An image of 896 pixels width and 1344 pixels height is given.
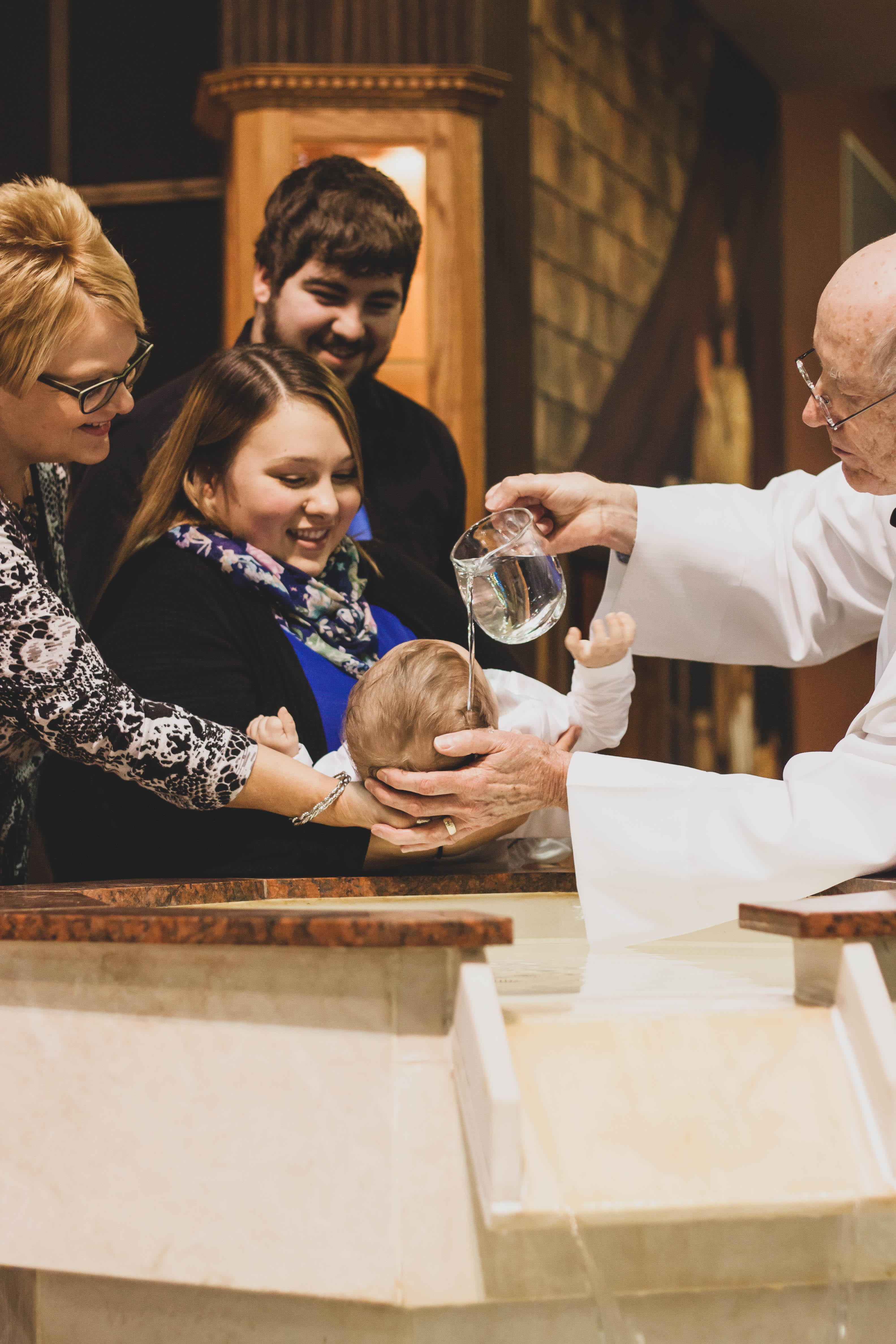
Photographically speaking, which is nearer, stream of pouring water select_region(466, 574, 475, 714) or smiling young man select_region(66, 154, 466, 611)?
stream of pouring water select_region(466, 574, 475, 714)

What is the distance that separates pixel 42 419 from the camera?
6.79 ft

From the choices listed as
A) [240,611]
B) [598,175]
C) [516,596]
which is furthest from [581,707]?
[598,175]

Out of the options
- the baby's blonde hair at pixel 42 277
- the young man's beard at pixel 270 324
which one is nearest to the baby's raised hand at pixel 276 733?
the baby's blonde hair at pixel 42 277

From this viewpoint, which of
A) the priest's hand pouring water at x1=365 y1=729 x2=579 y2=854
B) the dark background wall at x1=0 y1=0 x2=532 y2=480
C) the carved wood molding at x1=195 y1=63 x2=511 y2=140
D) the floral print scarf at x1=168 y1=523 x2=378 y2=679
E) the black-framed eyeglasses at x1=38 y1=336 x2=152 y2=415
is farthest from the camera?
the dark background wall at x1=0 y1=0 x2=532 y2=480

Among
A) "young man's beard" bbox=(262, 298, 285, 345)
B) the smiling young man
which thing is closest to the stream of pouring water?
the smiling young man

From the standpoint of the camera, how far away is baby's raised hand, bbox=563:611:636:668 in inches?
89.2

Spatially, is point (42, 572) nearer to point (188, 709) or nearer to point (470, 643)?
point (188, 709)

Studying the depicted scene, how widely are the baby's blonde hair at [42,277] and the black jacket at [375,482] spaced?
2.35 feet

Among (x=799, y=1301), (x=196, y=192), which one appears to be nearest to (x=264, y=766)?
(x=799, y=1301)

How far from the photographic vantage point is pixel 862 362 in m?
2.00

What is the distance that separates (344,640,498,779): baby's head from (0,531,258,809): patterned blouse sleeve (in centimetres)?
21

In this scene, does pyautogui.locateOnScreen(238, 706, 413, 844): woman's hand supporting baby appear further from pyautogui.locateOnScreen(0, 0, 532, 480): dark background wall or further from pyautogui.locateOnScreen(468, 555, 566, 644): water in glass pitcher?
pyautogui.locateOnScreen(0, 0, 532, 480): dark background wall

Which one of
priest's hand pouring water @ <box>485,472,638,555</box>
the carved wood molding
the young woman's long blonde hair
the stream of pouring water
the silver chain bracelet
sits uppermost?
the carved wood molding

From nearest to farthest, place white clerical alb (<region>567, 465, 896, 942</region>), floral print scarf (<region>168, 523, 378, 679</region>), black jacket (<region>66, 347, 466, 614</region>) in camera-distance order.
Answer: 1. white clerical alb (<region>567, 465, 896, 942</region>)
2. floral print scarf (<region>168, 523, 378, 679</region>)
3. black jacket (<region>66, 347, 466, 614</region>)
